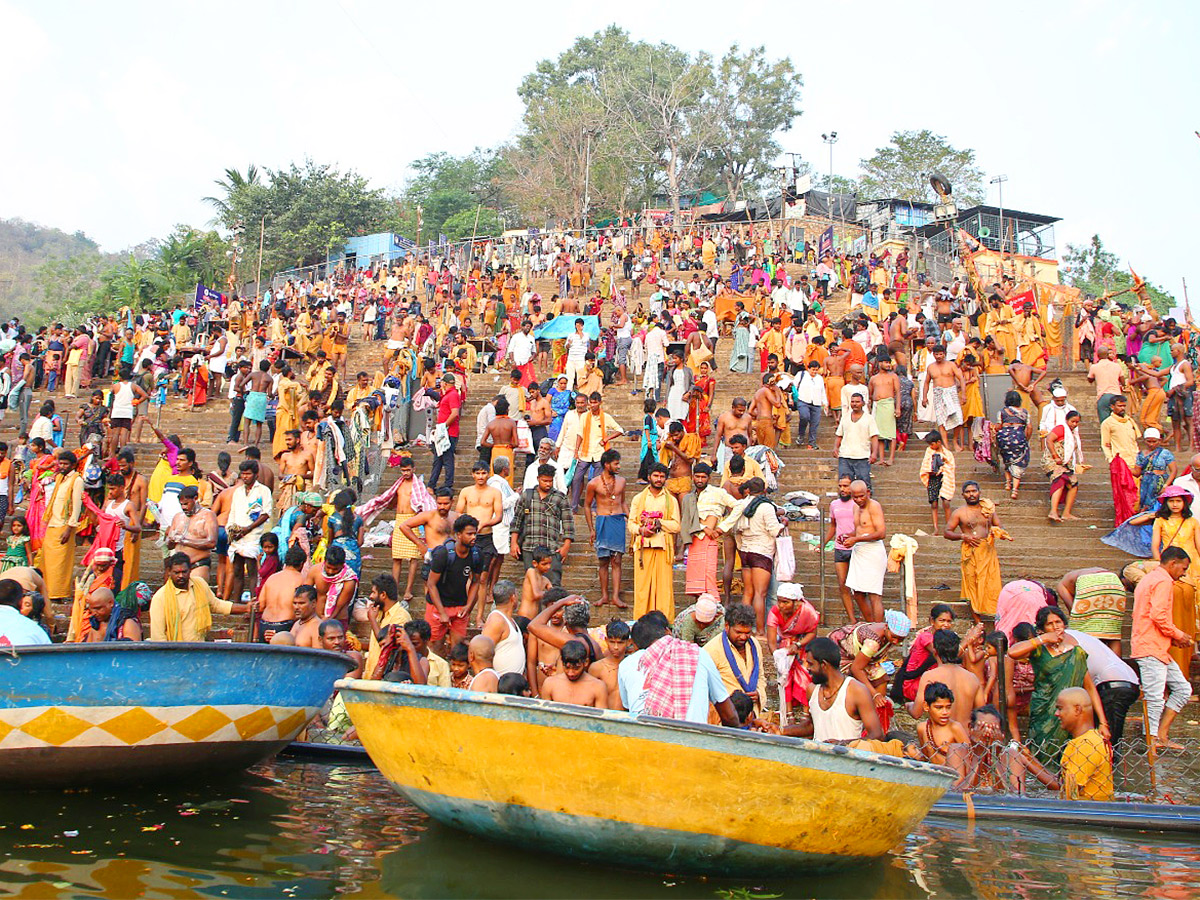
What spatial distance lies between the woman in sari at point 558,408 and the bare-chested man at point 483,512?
8.27ft

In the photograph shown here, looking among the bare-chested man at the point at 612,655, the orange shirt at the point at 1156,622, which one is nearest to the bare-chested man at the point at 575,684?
the bare-chested man at the point at 612,655

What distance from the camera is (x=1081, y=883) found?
18.9 feet

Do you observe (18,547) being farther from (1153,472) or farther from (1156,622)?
(1153,472)

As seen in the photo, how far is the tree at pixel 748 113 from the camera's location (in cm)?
5200

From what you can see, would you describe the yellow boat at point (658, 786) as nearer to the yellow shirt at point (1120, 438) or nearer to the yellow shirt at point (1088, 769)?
the yellow shirt at point (1088, 769)

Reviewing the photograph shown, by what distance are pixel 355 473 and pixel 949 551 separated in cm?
660

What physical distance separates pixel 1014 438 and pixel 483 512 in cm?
583

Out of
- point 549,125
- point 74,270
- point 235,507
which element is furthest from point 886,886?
point 74,270

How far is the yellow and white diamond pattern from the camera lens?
6703 mm

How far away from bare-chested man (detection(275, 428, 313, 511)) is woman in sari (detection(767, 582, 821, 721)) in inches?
205

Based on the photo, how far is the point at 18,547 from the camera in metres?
11.5

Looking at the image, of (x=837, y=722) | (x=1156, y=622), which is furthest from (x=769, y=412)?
(x=837, y=722)

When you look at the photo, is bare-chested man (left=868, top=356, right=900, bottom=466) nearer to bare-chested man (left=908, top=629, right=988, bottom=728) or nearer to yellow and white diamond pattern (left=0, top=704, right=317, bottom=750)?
bare-chested man (left=908, top=629, right=988, bottom=728)

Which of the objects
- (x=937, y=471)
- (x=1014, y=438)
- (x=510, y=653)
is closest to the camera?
(x=510, y=653)
